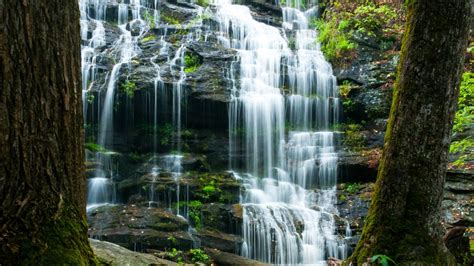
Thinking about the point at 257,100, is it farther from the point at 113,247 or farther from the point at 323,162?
the point at 113,247

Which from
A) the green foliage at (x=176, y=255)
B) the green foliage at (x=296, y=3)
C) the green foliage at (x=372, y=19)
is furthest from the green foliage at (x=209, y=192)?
the green foliage at (x=296, y=3)

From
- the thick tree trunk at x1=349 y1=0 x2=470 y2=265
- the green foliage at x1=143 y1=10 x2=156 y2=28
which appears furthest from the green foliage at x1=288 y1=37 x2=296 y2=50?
the thick tree trunk at x1=349 y1=0 x2=470 y2=265

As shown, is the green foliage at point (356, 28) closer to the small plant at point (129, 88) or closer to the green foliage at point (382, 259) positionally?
the small plant at point (129, 88)

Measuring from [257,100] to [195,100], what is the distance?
2.07 meters

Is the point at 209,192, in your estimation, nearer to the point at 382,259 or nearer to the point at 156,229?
the point at 156,229

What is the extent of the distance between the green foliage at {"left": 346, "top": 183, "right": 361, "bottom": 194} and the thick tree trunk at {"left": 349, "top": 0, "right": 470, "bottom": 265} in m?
8.61

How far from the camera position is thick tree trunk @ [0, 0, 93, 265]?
2541mm

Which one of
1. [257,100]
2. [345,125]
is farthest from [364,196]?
[257,100]

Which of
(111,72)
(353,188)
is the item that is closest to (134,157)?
Result: (111,72)

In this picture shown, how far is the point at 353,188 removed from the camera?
40.6ft

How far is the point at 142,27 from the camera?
1691cm

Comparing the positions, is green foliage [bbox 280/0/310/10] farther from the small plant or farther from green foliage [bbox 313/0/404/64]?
the small plant

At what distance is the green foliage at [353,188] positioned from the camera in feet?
40.2

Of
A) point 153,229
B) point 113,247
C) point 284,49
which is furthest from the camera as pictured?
point 284,49
